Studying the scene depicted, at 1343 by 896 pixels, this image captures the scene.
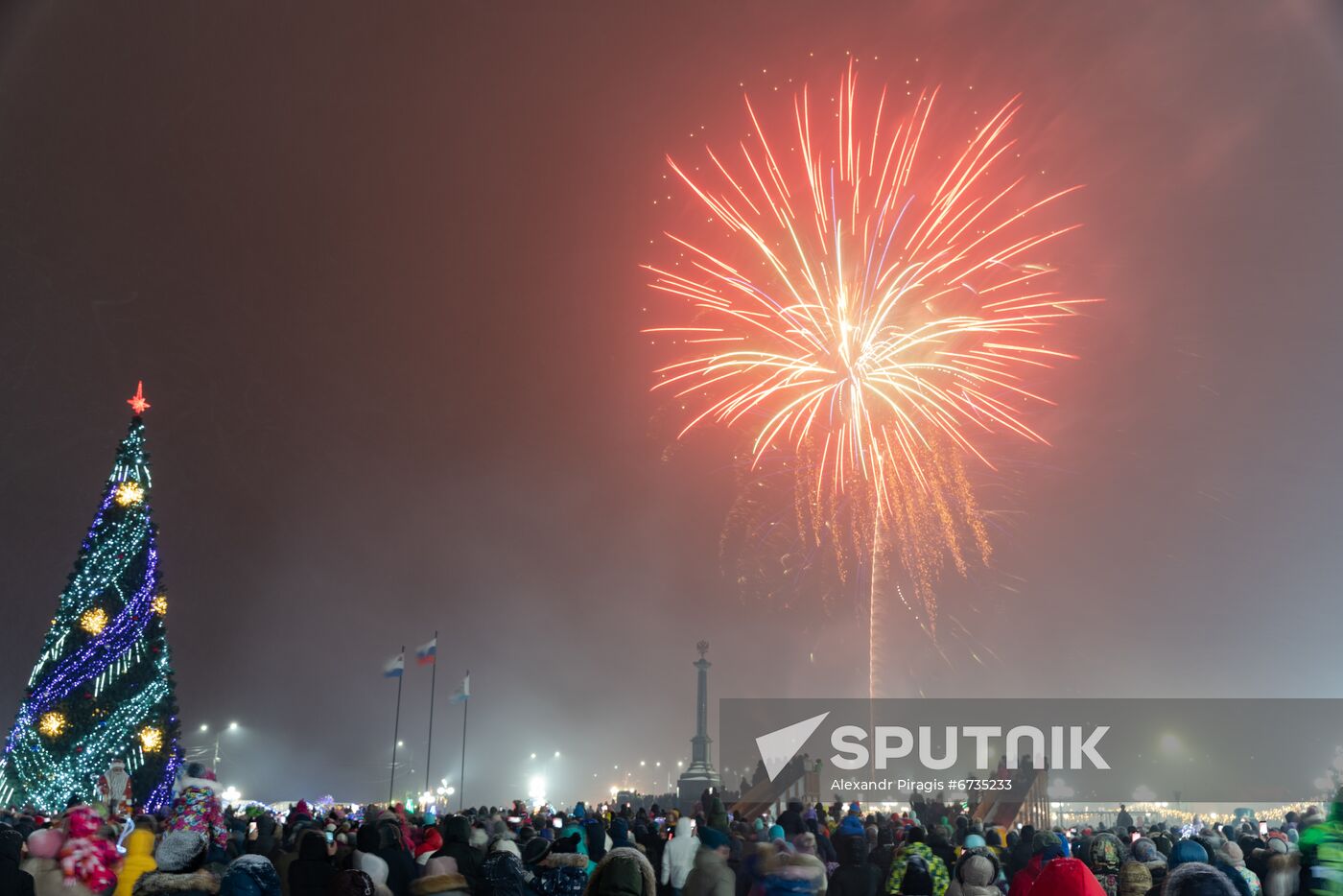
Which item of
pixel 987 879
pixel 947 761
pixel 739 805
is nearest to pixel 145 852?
pixel 987 879

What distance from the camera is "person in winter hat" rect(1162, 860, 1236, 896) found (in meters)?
6.40

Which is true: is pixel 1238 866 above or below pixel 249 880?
below

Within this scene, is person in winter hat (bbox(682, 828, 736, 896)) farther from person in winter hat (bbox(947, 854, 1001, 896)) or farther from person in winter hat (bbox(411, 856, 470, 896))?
person in winter hat (bbox(411, 856, 470, 896))

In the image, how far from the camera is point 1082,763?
60656mm

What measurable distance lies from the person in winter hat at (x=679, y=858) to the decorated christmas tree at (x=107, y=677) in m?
23.5

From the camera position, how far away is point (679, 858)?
40.6 ft

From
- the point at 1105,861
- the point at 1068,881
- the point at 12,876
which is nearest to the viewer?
the point at 1068,881

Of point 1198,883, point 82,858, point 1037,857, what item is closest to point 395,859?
point 82,858

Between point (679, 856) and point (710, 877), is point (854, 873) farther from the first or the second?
point (679, 856)

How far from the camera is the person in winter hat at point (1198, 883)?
6.40 metres

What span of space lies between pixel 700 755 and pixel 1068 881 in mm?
70886

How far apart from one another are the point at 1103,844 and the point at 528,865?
5.72 metres

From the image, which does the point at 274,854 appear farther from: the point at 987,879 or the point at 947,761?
the point at 947,761

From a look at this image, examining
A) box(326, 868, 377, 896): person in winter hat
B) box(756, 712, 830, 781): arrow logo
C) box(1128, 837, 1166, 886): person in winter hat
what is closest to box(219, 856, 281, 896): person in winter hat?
box(326, 868, 377, 896): person in winter hat
